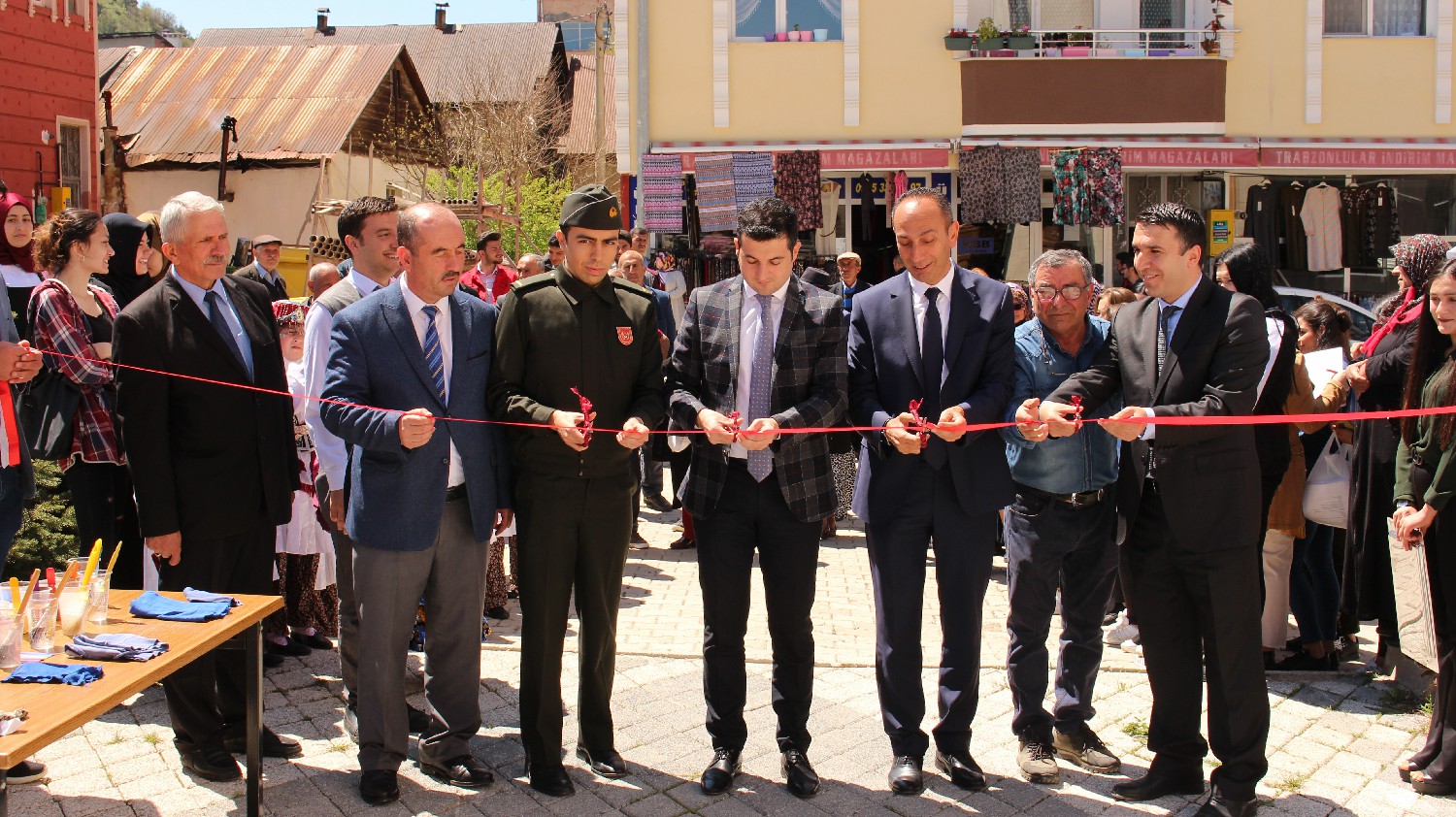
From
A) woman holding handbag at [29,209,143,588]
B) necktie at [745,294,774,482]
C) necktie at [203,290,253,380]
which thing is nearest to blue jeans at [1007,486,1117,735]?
necktie at [745,294,774,482]

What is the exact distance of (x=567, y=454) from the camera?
450cm

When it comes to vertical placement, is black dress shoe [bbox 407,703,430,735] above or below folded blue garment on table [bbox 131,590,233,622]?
below

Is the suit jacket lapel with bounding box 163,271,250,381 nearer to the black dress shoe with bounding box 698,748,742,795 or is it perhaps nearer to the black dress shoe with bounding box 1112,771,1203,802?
the black dress shoe with bounding box 698,748,742,795

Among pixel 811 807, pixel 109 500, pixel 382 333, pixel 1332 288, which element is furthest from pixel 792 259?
pixel 1332 288

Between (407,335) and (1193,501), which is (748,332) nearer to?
(407,335)

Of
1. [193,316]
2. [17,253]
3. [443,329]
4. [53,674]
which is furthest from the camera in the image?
[17,253]

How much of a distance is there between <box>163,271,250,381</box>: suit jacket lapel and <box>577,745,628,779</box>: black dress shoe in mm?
2140

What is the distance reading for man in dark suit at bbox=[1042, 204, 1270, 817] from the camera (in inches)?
167

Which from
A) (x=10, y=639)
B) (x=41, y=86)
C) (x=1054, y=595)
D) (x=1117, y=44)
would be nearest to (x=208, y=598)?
(x=10, y=639)

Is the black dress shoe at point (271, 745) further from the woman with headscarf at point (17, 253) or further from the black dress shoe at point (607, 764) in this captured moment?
the woman with headscarf at point (17, 253)

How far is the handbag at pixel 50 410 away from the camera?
5168mm

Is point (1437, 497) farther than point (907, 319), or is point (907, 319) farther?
point (907, 319)

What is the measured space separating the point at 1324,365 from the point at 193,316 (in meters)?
5.36

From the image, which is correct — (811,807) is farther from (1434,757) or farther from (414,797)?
(1434,757)
